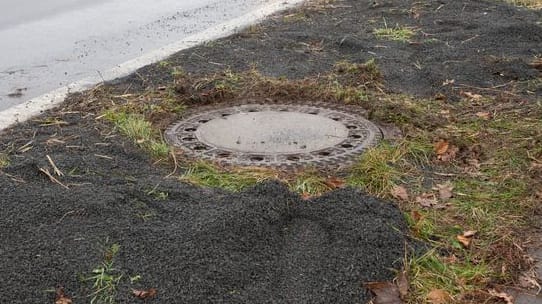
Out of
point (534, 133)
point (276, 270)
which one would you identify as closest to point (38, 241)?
point (276, 270)

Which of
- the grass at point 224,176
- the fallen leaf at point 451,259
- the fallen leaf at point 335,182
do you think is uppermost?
the grass at point 224,176

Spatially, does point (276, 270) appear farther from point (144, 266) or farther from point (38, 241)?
point (38, 241)

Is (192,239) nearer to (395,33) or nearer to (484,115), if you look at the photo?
(484,115)

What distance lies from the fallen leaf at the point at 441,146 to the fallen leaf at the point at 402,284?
1.45 m

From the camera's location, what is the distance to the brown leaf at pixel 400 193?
3.63m

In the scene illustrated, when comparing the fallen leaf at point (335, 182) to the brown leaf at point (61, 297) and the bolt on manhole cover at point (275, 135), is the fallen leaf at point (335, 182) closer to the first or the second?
the bolt on manhole cover at point (275, 135)

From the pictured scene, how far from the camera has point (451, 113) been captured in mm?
4934

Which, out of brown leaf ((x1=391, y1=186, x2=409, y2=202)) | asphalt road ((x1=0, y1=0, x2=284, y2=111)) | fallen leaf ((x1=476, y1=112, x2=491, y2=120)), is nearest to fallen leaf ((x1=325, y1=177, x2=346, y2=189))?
brown leaf ((x1=391, y1=186, x2=409, y2=202))

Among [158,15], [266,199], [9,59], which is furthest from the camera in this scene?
[158,15]

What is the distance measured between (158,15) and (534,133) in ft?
17.3

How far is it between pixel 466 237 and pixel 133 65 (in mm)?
3682

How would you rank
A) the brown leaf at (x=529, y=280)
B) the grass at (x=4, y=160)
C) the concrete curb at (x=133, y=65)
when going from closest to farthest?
the brown leaf at (x=529, y=280)
the grass at (x=4, y=160)
the concrete curb at (x=133, y=65)

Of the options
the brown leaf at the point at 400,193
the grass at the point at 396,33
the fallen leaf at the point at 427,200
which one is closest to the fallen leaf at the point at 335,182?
the brown leaf at the point at 400,193

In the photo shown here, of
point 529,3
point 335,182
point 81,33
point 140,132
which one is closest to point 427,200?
point 335,182
